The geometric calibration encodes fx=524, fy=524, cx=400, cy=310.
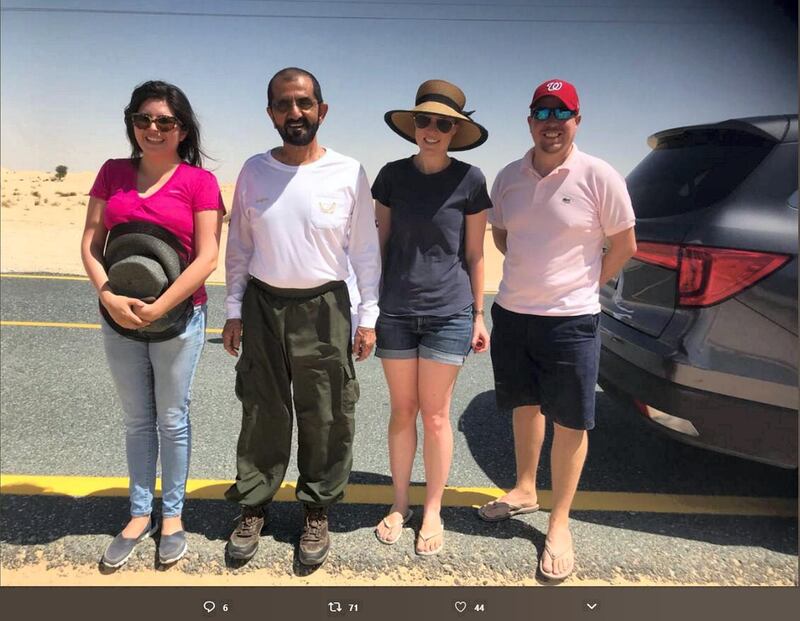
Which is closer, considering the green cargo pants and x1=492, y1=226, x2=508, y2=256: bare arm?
the green cargo pants

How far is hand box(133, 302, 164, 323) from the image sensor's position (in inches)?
61.6

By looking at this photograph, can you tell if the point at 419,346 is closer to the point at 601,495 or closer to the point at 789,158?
the point at 601,495

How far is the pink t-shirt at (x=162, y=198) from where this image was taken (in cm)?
159

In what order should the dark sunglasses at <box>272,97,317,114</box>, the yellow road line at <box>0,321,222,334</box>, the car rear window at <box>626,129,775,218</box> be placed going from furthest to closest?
the yellow road line at <box>0,321,222,334</box>
the car rear window at <box>626,129,775,218</box>
the dark sunglasses at <box>272,97,317,114</box>

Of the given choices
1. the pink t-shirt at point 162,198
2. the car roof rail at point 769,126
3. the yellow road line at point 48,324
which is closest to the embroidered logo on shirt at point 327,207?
the pink t-shirt at point 162,198

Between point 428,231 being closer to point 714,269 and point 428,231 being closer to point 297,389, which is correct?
point 297,389

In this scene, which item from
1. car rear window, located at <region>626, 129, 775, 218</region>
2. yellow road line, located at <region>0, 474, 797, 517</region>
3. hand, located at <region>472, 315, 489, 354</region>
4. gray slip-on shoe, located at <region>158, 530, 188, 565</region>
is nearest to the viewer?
gray slip-on shoe, located at <region>158, 530, 188, 565</region>

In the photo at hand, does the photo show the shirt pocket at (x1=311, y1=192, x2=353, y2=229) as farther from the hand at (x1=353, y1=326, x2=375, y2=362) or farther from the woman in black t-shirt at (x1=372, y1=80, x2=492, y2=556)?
the hand at (x1=353, y1=326, x2=375, y2=362)

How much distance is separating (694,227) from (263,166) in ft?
5.10

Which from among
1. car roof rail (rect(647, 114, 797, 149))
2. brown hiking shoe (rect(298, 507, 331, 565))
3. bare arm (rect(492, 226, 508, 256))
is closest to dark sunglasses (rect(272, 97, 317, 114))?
bare arm (rect(492, 226, 508, 256))

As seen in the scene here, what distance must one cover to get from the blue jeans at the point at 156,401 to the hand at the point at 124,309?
4.1 inches

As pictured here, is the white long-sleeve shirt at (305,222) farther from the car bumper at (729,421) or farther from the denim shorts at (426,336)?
the car bumper at (729,421)

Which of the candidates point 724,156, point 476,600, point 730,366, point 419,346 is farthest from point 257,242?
point 724,156

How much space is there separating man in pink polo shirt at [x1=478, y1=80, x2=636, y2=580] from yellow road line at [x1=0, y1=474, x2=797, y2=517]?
16.1 inches
